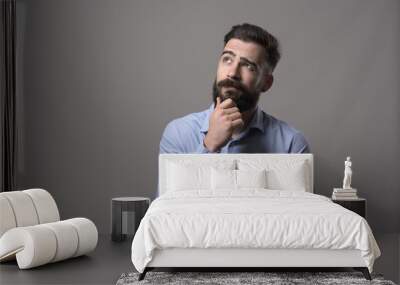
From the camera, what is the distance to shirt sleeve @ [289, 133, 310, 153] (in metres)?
7.09

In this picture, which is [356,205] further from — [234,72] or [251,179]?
[234,72]

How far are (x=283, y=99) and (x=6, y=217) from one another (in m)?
3.19

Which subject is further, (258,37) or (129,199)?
(258,37)

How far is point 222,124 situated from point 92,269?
7.96 feet

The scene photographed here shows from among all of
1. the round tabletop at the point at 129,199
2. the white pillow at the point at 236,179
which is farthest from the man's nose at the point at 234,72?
the round tabletop at the point at 129,199

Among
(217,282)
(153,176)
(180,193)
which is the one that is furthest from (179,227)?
(153,176)

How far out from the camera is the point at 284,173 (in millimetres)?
6480

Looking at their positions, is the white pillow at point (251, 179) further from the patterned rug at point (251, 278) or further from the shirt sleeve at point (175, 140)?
the patterned rug at point (251, 278)

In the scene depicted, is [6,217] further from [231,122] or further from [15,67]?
[231,122]

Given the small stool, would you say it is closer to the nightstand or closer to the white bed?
the white bed

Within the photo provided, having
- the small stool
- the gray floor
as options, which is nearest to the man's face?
the small stool

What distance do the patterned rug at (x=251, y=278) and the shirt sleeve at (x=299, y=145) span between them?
226cm

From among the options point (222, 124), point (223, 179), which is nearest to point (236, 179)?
Result: point (223, 179)

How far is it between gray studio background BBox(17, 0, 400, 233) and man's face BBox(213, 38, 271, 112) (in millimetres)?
131
